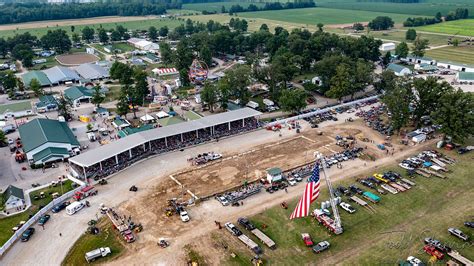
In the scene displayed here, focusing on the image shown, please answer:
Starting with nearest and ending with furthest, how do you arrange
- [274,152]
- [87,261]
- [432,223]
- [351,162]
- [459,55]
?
[87,261], [432,223], [351,162], [274,152], [459,55]

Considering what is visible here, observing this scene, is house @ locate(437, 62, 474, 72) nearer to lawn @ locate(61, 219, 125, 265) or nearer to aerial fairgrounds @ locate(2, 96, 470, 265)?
aerial fairgrounds @ locate(2, 96, 470, 265)

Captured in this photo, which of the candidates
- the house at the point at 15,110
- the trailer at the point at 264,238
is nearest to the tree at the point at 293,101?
the trailer at the point at 264,238

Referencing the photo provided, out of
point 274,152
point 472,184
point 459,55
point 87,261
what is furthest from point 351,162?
point 459,55

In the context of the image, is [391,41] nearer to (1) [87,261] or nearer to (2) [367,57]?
(2) [367,57]

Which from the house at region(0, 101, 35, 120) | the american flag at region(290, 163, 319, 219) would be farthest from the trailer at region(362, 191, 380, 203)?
the house at region(0, 101, 35, 120)

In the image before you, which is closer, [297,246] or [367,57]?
[297,246]

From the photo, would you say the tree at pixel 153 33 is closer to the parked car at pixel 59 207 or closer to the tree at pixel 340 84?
the tree at pixel 340 84
